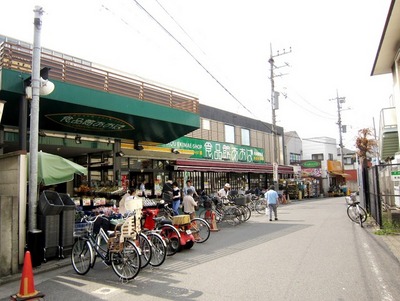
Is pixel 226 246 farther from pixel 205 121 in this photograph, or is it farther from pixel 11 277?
pixel 205 121

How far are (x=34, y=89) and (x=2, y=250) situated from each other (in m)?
3.75

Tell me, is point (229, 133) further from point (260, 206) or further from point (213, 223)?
point (213, 223)

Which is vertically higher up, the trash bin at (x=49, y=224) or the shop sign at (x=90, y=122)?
the shop sign at (x=90, y=122)

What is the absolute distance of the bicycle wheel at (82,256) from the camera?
272 inches

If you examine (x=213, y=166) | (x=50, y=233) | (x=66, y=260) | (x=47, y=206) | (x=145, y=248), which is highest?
(x=213, y=166)

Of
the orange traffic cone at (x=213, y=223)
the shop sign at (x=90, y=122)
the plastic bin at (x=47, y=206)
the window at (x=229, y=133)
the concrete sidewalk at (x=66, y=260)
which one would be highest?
the window at (x=229, y=133)

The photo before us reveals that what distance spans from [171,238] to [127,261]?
7.57ft

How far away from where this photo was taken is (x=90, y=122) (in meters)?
12.6

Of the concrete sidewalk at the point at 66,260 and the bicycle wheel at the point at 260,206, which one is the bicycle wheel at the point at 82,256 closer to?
the concrete sidewalk at the point at 66,260

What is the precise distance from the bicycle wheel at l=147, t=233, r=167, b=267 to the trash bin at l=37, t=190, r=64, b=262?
2.56 metres

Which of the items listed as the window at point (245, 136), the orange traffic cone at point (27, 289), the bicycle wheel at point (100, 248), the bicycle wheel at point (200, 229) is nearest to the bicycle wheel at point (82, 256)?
the bicycle wheel at point (100, 248)

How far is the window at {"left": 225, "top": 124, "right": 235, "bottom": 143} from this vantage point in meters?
29.2

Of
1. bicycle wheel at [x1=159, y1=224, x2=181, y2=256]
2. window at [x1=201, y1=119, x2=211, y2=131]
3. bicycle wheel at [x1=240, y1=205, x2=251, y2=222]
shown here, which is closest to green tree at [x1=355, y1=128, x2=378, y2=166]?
window at [x1=201, y1=119, x2=211, y2=131]

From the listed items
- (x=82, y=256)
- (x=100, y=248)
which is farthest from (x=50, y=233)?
(x=100, y=248)
